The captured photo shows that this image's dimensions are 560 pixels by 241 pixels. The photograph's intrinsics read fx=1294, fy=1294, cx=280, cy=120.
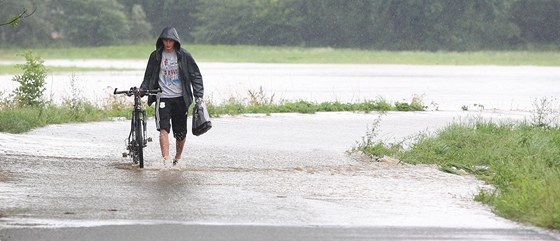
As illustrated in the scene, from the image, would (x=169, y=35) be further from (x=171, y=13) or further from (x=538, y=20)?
(x=171, y=13)

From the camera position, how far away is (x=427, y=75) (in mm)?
64812

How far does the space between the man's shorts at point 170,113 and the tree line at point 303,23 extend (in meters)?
84.4

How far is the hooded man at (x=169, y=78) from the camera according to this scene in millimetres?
15492

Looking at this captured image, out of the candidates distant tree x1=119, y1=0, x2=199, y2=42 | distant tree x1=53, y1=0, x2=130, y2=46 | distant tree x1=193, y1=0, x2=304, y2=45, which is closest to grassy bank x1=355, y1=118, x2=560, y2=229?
distant tree x1=193, y1=0, x2=304, y2=45

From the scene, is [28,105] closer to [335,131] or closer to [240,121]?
[240,121]

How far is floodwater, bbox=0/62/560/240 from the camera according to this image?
1122 cm

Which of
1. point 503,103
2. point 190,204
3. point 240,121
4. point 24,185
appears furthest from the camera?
point 503,103

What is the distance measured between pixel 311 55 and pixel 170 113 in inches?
3212

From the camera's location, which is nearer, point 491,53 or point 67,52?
point 491,53

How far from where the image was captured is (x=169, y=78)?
1559 centimetres

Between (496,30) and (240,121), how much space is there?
7872cm

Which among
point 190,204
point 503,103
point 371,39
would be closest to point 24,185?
point 190,204

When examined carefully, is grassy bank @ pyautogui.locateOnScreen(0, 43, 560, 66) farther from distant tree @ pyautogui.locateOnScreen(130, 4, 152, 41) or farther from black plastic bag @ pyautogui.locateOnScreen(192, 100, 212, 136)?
black plastic bag @ pyautogui.locateOnScreen(192, 100, 212, 136)

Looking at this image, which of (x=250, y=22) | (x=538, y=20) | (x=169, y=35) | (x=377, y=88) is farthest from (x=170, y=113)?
(x=250, y=22)
